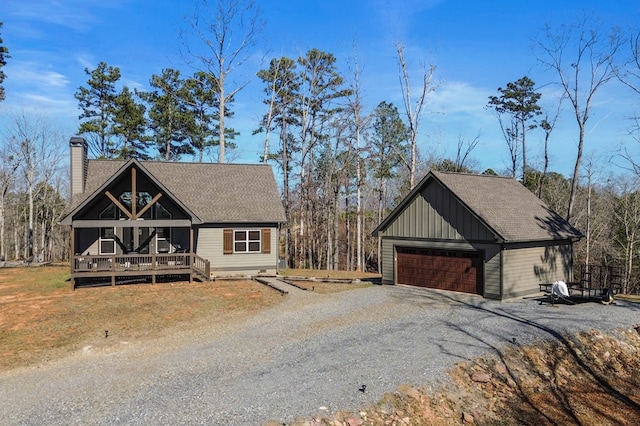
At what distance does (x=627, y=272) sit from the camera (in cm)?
3256

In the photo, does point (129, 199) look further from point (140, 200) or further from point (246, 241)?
point (246, 241)

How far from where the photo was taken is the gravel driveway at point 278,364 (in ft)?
26.6

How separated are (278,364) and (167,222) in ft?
43.3

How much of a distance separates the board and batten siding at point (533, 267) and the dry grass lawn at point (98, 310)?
9.86m

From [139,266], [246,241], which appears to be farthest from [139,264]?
[246,241]

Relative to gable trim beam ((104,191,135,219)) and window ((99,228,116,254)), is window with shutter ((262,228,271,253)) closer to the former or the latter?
gable trim beam ((104,191,135,219))

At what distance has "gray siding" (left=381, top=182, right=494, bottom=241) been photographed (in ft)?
61.1

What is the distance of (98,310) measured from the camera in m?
15.6

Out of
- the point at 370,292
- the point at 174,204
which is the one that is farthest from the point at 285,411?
the point at 174,204

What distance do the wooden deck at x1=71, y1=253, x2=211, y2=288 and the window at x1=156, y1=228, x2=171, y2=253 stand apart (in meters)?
1.50

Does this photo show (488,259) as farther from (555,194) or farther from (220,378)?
(555,194)

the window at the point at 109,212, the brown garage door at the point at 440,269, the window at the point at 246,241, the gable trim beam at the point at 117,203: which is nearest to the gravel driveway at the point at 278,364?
the brown garage door at the point at 440,269

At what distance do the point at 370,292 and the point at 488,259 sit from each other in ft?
17.9

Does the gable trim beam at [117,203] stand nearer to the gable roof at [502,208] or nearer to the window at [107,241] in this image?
the window at [107,241]
